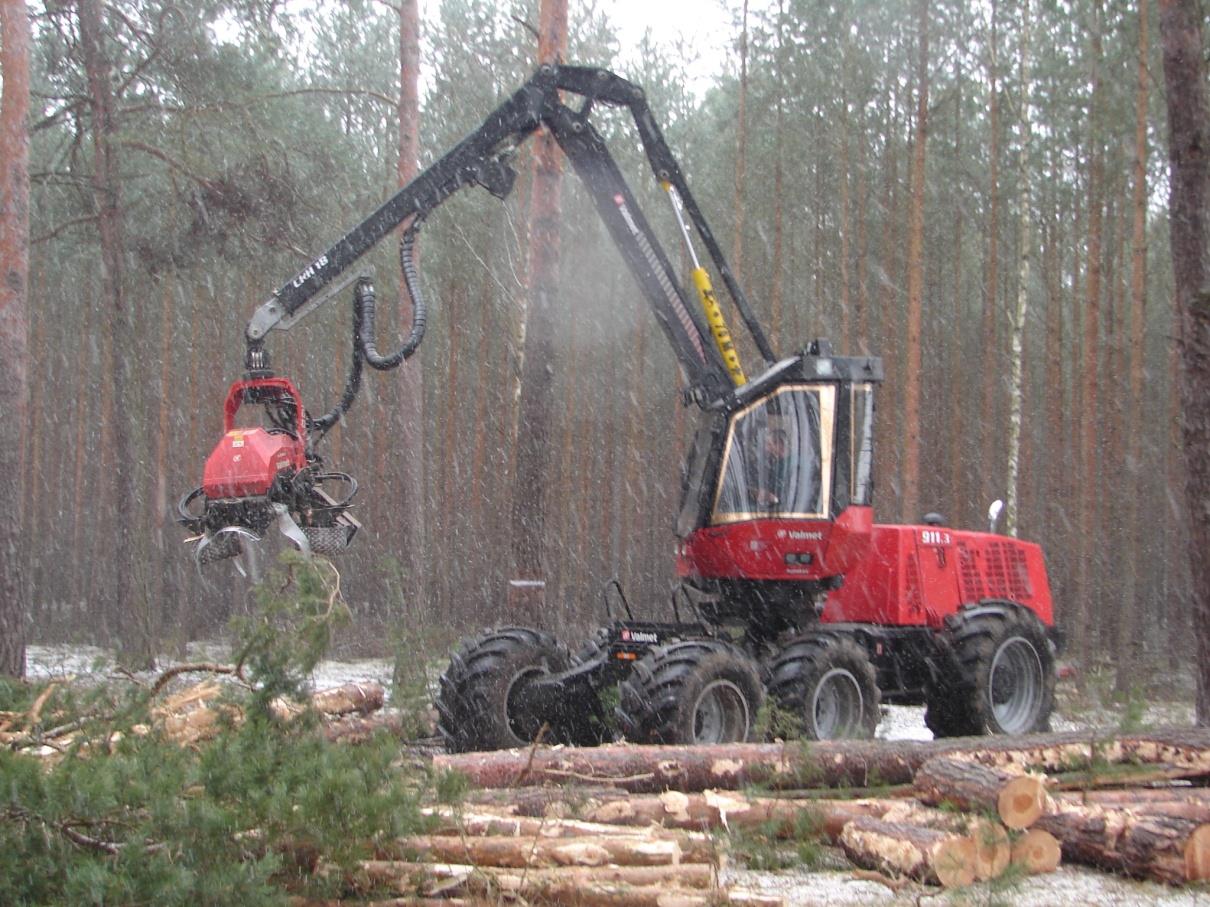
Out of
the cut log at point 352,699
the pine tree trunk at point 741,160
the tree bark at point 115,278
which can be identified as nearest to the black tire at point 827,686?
the cut log at point 352,699

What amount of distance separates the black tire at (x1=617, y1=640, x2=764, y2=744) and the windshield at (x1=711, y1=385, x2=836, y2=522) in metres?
1.24

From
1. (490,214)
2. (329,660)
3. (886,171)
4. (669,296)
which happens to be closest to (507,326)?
(490,214)

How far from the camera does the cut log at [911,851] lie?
224 inches

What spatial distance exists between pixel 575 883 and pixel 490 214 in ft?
72.3

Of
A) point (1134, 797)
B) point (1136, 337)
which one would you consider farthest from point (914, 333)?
point (1134, 797)

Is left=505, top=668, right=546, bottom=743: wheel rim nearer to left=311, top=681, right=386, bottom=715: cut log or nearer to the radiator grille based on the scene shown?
left=311, top=681, right=386, bottom=715: cut log

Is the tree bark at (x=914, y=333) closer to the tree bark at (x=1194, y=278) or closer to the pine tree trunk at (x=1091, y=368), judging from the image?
the pine tree trunk at (x=1091, y=368)

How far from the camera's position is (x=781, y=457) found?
9.38m

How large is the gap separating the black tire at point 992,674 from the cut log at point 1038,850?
401 centimetres

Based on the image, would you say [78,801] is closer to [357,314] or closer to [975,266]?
[357,314]

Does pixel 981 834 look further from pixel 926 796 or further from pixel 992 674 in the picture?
pixel 992 674

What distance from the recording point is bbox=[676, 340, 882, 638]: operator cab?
9.33m

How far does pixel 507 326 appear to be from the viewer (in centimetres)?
2792

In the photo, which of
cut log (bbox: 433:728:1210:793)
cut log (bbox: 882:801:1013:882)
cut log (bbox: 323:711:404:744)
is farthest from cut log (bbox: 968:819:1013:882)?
cut log (bbox: 323:711:404:744)
